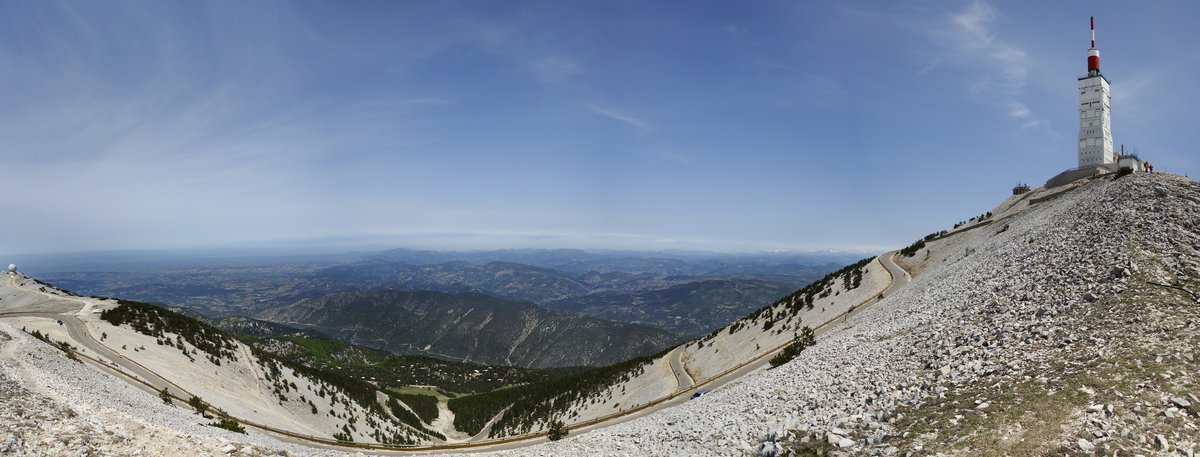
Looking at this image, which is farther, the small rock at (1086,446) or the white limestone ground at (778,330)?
the white limestone ground at (778,330)

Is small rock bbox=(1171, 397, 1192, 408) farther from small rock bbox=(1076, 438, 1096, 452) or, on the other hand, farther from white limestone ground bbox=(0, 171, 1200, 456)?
small rock bbox=(1076, 438, 1096, 452)

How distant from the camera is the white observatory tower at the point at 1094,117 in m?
66.4

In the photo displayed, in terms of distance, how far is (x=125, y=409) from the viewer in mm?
27297

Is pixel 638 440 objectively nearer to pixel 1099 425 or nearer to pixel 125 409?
pixel 1099 425

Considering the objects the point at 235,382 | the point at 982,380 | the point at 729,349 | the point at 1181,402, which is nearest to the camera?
the point at 1181,402

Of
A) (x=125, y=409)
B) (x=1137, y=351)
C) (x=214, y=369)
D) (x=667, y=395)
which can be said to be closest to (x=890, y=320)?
(x=1137, y=351)

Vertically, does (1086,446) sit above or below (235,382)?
above

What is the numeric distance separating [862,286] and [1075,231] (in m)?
28.9

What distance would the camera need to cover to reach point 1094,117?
66812 millimetres

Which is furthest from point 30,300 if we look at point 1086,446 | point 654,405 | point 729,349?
point 1086,446

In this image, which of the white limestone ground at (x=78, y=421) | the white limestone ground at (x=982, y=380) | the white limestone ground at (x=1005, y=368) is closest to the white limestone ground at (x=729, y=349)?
the white limestone ground at (x=1005, y=368)

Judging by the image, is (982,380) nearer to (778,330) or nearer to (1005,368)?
(1005,368)

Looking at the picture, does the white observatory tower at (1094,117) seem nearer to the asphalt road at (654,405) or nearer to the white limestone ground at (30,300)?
the asphalt road at (654,405)

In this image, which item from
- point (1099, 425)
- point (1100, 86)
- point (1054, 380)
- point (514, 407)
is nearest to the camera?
point (1099, 425)
